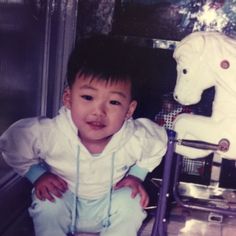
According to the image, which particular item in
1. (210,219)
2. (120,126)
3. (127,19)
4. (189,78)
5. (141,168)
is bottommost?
(210,219)

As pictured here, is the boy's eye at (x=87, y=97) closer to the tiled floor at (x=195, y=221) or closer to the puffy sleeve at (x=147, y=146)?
the puffy sleeve at (x=147, y=146)

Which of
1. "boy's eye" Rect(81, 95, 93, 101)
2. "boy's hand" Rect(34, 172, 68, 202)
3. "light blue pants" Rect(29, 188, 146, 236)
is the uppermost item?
"boy's eye" Rect(81, 95, 93, 101)

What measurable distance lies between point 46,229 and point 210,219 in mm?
497

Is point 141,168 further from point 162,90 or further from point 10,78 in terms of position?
point 10,78

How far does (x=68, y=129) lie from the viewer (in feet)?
3.26

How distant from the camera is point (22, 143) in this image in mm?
958

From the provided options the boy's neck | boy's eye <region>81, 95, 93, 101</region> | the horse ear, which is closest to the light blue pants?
the boy's neck

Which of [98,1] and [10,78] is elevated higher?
[98,1]

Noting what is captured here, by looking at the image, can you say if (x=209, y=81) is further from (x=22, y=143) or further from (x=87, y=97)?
(x=22, y=143)

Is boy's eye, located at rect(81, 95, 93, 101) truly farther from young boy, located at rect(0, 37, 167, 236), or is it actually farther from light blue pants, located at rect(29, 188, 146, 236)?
light blue pants, located at rect(29, 188, 146, 236)

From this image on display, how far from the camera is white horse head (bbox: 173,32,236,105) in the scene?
3.14 ft

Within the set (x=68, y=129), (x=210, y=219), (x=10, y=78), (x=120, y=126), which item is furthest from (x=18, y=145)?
(x=210, y=219)

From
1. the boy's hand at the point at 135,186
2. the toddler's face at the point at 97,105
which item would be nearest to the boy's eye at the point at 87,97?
the toddler's face at the point at 97,105

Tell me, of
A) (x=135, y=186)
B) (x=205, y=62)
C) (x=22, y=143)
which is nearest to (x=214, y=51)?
(x=205, y=62)
